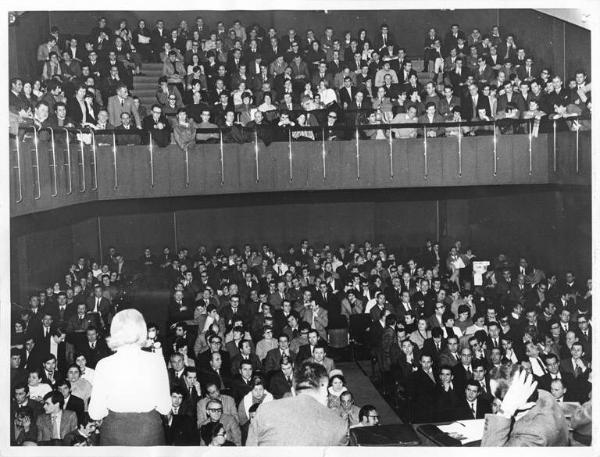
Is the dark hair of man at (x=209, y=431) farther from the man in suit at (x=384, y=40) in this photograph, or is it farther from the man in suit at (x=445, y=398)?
the man in suit at (x=384, y=40)

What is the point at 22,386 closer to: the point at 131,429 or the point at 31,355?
the point at 31,355

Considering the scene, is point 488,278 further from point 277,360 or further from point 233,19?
point 233,19

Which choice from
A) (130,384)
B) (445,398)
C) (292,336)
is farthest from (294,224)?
(130,384)

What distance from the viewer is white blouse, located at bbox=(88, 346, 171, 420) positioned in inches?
163

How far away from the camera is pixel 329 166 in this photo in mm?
10555

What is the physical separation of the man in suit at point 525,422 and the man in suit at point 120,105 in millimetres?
6800

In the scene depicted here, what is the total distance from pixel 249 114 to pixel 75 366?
5.28 m

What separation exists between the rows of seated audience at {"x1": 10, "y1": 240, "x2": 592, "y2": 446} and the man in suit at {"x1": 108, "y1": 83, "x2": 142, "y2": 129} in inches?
80.3

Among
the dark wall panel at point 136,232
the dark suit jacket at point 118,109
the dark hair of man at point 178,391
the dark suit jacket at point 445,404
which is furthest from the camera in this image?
the dark wall panel at point 136,232

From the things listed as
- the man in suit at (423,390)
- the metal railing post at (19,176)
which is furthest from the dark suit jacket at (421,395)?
the metal railing post at (19,176)

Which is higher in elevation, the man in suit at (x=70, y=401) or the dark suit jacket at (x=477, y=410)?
the man in suit at (x=70, y=401)

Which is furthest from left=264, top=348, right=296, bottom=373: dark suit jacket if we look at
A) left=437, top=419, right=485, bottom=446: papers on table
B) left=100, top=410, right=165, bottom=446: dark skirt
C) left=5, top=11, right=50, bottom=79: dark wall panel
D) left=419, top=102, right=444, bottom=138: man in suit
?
left=419, top=102, right=444, bottom=138: man in suit

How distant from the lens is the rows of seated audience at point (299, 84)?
9508mm

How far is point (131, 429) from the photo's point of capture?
4.35 metres
